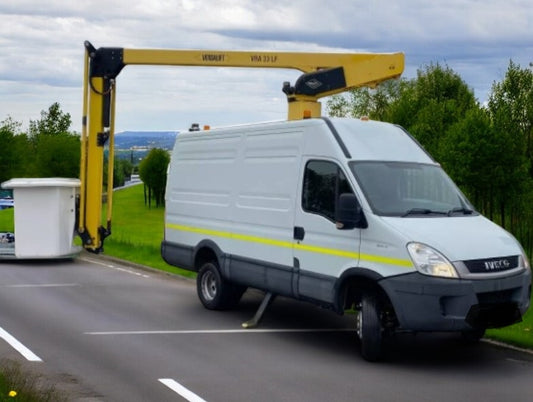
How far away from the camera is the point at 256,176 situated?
546 inches

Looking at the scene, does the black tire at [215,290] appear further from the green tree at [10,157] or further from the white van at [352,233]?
the green tree at [10,157]

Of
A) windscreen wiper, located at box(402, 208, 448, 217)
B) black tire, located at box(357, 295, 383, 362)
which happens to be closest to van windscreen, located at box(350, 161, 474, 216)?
windscreen wiper, located at box(402, 208, 448, 217)

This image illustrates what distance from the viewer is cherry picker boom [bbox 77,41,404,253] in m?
16.8

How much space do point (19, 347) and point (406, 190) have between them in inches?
197

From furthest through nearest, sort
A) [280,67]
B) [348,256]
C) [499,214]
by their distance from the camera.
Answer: [499,214], [280,67], [348,256]

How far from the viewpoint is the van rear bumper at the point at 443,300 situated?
1065 centimetres

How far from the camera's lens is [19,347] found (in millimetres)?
11961

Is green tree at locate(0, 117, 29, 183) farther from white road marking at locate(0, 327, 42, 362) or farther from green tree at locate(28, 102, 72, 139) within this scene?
white road marking at locate(0, 327, 42, 362)

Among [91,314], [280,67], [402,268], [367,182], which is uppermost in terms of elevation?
[280,67]

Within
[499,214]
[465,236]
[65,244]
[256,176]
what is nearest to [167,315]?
[256,176]

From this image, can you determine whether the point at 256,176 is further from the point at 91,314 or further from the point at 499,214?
the point at 499,214

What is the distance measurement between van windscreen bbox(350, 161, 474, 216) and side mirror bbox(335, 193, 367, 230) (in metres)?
0.18

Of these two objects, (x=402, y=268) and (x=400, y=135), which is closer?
(x=402, y=268)

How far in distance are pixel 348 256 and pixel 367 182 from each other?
0.92 meters
